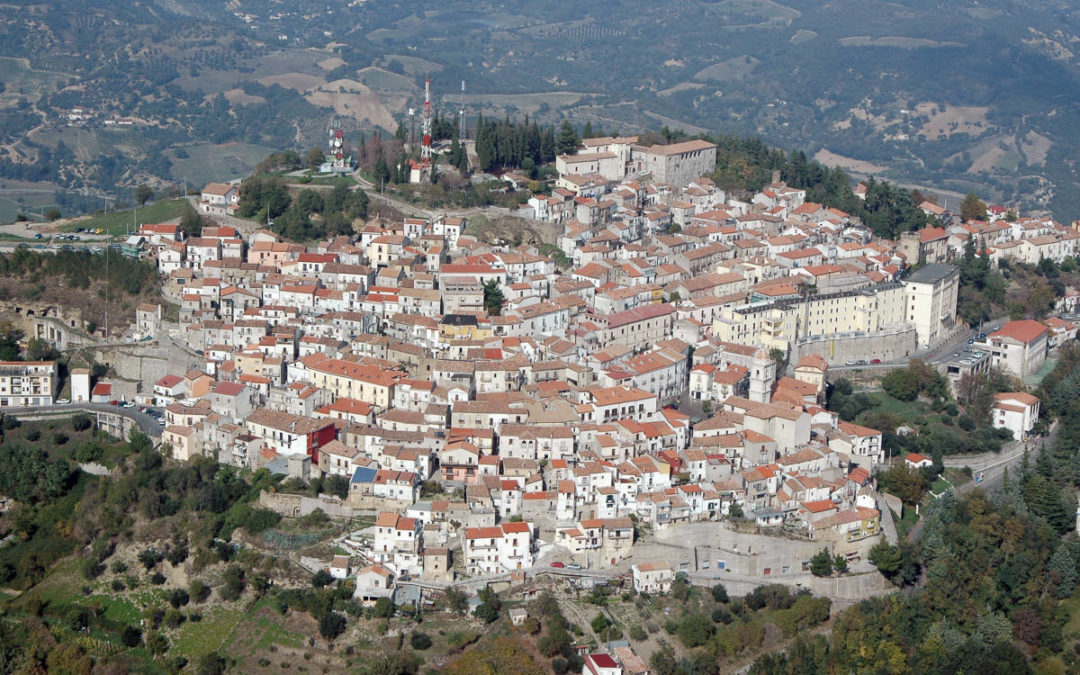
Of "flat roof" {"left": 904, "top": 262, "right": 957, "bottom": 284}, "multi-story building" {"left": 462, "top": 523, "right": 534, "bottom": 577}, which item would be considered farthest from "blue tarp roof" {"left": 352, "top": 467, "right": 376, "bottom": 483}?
"flat roof" {"left": 904, "top": 262, "right": 957, "bottom": 284}

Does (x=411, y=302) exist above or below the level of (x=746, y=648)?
above

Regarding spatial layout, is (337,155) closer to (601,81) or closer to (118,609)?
(118,609)

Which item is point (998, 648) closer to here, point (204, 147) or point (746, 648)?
point (746, 648)

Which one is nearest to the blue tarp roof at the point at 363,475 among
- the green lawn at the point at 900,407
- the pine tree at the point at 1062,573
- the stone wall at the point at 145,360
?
the stone wall at the point at 145,360

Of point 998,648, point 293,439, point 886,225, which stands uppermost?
point 886,225

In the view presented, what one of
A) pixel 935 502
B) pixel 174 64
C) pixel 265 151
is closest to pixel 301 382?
pixel 935 502

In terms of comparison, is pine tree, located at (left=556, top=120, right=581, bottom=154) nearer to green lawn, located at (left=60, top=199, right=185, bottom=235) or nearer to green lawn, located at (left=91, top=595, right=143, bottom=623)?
green lawn, located at (left=60, top=199, right=185, bottom=235)
